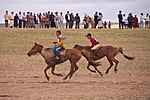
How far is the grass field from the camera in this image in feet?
65.8

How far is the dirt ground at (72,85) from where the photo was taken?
19.5 metres

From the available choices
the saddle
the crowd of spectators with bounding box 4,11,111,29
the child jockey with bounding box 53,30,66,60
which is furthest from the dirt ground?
the crowd of spectators with bounding box 4,11,111,29

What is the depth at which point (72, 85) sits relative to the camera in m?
22.9

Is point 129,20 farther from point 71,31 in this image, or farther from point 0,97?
point 0,97

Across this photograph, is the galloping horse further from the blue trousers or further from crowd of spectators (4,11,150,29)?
the blue trousers

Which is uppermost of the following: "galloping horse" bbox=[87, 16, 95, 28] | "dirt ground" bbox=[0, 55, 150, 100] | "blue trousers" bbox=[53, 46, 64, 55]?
"galloping horse" bbox=[87, 16, 95, 28]

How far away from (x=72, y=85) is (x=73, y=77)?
11.1ft

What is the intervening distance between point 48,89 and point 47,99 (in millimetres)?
2785

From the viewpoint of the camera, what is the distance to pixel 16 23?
52938mm

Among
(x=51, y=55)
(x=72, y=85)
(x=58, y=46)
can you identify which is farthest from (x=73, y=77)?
(x=72, y=85)

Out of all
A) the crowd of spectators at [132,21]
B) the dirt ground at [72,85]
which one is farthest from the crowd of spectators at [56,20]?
the dirt ground at [72,85]

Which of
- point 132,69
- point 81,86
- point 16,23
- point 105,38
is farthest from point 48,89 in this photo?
point 16,23

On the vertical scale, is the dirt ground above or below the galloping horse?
below

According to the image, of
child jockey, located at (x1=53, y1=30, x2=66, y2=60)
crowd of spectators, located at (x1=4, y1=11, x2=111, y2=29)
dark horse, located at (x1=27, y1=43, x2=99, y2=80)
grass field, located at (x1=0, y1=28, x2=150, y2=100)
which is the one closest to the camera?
grass field, located at (x1=0, y1=28, x2=150, y2=100)
